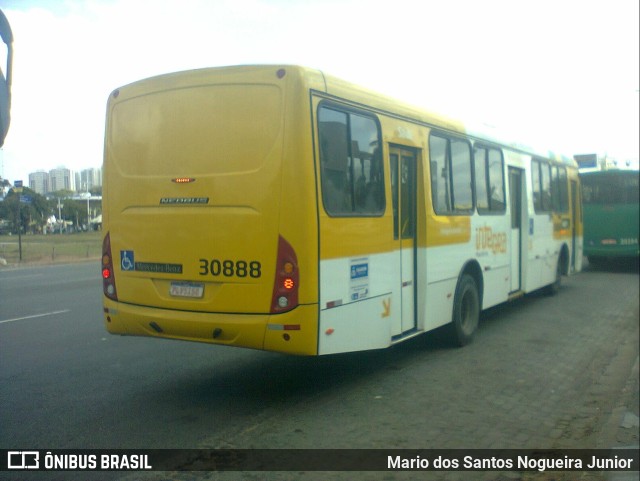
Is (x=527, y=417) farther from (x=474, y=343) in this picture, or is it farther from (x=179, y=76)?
(x=179, y=76)

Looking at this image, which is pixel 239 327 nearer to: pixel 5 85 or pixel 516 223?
pixel 5 85

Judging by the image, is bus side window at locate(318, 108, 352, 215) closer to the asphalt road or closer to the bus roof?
the bus roof

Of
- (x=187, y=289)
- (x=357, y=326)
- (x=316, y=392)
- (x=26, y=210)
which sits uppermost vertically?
(x=26, y=210)

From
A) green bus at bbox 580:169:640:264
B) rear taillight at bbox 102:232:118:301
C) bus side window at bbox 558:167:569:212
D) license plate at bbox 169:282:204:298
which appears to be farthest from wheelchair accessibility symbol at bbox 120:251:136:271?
green bus at bbox 580:169:640:264

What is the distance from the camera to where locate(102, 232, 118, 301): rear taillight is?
7039 mm

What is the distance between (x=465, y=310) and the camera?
9.69m

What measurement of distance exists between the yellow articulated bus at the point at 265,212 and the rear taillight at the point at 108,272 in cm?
2

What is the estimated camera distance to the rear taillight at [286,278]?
6016 millimetres

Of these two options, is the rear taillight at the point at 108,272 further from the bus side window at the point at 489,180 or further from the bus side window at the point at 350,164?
the bus side window at the point at 489,180

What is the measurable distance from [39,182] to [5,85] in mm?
5181

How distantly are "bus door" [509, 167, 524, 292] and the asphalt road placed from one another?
943mm

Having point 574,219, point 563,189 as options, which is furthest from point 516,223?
point 574,219

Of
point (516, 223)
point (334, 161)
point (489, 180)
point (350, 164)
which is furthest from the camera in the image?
point (516, 223)

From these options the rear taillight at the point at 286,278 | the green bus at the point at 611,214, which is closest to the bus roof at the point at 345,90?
the rear taillight at the point at 286,278
